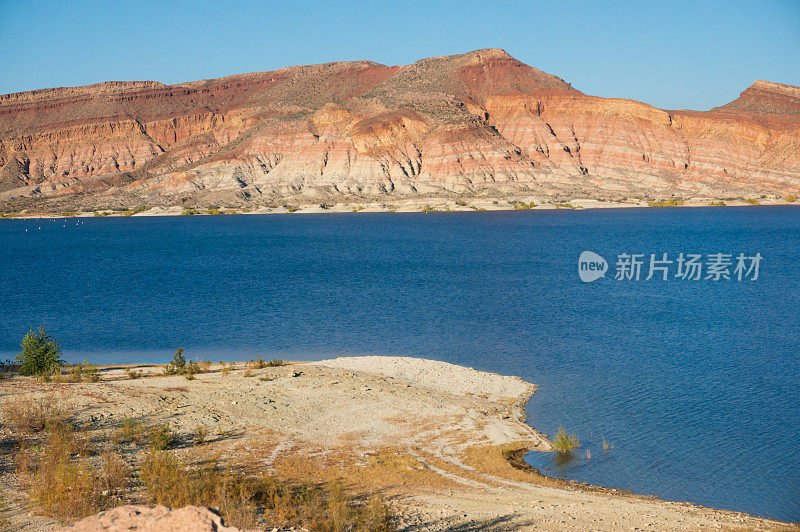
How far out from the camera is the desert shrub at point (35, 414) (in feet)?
52.9

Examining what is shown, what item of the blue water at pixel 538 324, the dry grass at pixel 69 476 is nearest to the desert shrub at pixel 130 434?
the dry grass at pixel 69 476

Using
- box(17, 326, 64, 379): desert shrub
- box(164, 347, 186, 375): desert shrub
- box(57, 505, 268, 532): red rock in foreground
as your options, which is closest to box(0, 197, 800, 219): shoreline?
box(164, 347, 186, 375): desert shrub

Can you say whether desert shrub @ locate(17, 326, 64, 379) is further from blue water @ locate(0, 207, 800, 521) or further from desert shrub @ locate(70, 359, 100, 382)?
blue water @ locate(0, 207, 800, 521)

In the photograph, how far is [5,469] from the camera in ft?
44.1

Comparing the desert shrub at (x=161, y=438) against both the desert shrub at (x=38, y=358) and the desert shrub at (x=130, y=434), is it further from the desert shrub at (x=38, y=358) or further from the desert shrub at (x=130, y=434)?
the desert shrub at (x=38, y=358)

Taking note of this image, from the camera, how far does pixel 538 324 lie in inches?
1400

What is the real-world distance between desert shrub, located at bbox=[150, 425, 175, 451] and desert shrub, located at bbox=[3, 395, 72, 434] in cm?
236

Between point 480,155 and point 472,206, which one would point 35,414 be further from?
point 480,155

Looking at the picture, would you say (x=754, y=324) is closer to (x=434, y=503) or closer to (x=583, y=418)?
(x=583, y=418)

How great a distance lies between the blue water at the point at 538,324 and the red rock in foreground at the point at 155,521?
Result: 395 inches

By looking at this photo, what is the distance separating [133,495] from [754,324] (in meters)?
33.1

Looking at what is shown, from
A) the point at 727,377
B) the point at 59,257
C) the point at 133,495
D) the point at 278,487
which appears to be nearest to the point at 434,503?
the point at 278,487

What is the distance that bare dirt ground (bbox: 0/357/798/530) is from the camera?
12344 millimetres

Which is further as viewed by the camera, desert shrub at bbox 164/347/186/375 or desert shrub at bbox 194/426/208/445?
desert shrub at bbox 164/347/186/375
